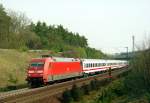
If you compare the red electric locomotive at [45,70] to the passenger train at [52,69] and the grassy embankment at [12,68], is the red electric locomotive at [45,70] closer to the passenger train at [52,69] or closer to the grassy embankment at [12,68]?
the passenger train at [52,69]

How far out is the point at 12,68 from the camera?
47.5m

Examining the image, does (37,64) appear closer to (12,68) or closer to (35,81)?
(35,81)

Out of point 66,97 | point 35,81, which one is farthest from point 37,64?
point 66,97

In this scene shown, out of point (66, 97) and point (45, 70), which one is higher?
point (45, 70)

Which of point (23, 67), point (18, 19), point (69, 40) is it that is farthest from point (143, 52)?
point (69, 40)

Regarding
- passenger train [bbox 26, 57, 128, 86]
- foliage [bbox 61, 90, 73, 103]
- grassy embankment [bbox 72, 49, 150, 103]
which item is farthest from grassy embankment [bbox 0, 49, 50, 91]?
grassy embankment [bbox 72, 49, 150, 103]

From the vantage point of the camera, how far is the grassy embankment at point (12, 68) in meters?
40.3

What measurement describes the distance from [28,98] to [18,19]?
5465 cm

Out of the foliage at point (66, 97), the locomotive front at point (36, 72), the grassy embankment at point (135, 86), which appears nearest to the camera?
the grassy embankment at point (135, 86)

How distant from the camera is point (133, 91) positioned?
28.5 metres

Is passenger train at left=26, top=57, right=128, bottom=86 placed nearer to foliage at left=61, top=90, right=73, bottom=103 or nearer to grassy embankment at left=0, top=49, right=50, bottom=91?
grassy embankment at left=0, top=49, right=50, bottom=91

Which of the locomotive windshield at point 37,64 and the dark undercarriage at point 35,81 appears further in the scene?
the locomotive windshield at point 37,64

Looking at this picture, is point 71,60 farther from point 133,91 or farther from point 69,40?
point 69,40

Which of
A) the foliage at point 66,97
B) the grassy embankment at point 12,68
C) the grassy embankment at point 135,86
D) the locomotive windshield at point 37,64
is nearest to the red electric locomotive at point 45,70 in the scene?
the locomotive windshield at point 37,64
